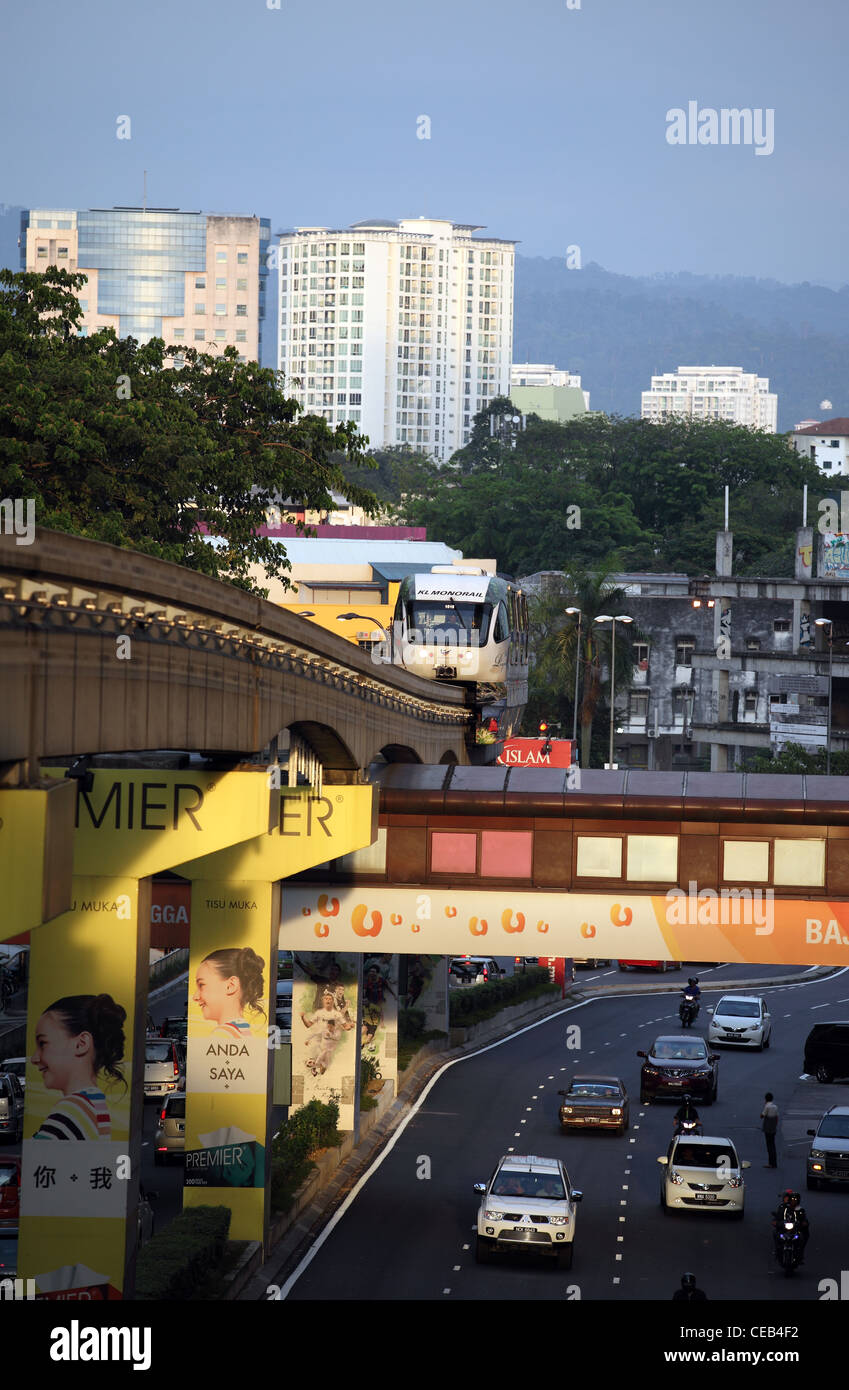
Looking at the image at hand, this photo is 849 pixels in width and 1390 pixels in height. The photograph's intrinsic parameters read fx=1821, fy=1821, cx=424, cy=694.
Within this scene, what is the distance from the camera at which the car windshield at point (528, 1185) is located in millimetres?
26969

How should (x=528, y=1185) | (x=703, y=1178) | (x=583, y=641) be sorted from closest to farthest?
1. (x=528, y=1185)
2. (x=703, y=1178)
3. (x=583, y=641)

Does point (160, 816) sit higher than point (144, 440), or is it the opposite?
point (144, 440)

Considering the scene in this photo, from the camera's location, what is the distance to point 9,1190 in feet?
90.2

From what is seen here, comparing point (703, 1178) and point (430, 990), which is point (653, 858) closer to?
→ point (703, 1178)

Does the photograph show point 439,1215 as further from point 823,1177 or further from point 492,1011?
point 492,1011

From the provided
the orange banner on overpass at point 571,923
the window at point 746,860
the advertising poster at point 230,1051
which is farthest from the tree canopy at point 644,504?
the advertising poster at point 230,1051

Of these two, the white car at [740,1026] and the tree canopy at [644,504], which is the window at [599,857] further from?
the tree canopy at [644,504]

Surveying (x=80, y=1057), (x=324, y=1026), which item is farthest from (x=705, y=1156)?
(x=80, y=1057)

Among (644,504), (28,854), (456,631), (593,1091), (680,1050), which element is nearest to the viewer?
(28,854)

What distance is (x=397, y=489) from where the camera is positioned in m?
189
